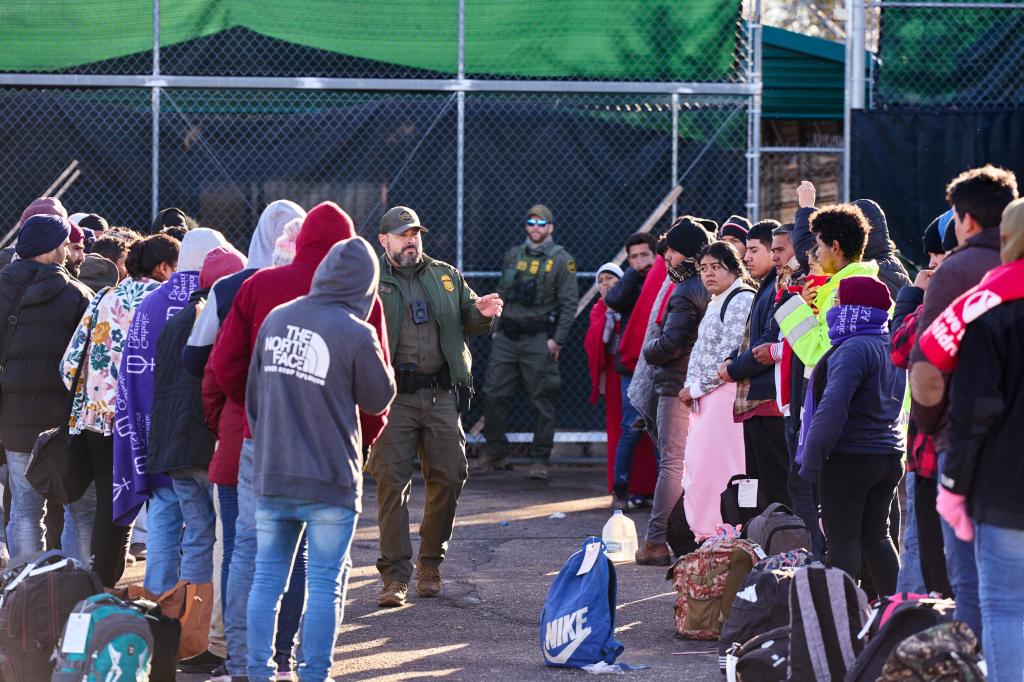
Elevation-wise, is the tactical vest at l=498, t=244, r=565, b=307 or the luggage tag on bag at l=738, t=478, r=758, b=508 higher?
the tactical vest at l=498, t=244, r=565, b=307

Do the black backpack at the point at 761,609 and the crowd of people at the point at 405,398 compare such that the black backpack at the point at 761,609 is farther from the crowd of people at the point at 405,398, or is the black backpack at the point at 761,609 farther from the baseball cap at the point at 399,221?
the baseball cap at the point at 399,221

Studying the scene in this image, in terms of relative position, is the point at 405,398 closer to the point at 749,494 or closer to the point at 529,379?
the point at 749,494

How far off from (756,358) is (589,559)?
1.77 m

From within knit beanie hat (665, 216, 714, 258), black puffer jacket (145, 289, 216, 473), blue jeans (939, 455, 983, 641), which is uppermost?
knit beanie hat (665, 216, 714, 258)

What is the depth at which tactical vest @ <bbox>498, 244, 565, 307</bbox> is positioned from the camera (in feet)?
39.8

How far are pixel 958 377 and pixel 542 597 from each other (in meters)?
3.81

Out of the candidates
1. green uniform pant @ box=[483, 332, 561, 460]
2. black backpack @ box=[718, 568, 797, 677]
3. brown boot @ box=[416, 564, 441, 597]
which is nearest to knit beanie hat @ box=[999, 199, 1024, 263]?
black backpack @ box=[718, 568, 797, 677]

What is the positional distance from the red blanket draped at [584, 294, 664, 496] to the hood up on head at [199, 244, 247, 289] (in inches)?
178

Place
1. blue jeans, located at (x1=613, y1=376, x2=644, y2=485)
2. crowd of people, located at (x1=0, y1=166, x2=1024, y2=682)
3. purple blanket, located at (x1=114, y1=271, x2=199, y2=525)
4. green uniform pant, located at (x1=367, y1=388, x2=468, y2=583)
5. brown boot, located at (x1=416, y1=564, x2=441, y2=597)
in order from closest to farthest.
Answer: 1. crowd of people, located at (x1=0, y1=166, x2=1024, y2=682)
2. purple blanket, located at (x1=114, y1=271, x2=199, y2=525)
3. green uniform pant, located at (x1=367, y1=388, x2=468, y2=583)
4. brown boot, located at (x1=416, y1=564, x2=441, y2=597)
5. blue jeans, located at (x1=613, y1=376, x2=644, y2=485)

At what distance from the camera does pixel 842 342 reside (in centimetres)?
638

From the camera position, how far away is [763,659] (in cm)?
555

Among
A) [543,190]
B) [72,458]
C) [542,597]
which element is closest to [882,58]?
[543,190]

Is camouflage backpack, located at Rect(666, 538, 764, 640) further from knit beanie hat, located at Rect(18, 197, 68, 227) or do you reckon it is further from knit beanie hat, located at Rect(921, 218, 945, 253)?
knit beanie hat, located at Rect(18, 197, 68, 227)

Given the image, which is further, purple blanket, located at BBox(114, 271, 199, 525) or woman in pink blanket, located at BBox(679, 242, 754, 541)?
woman in pink blanket, located at BBox(679, 242, 754, 541)
